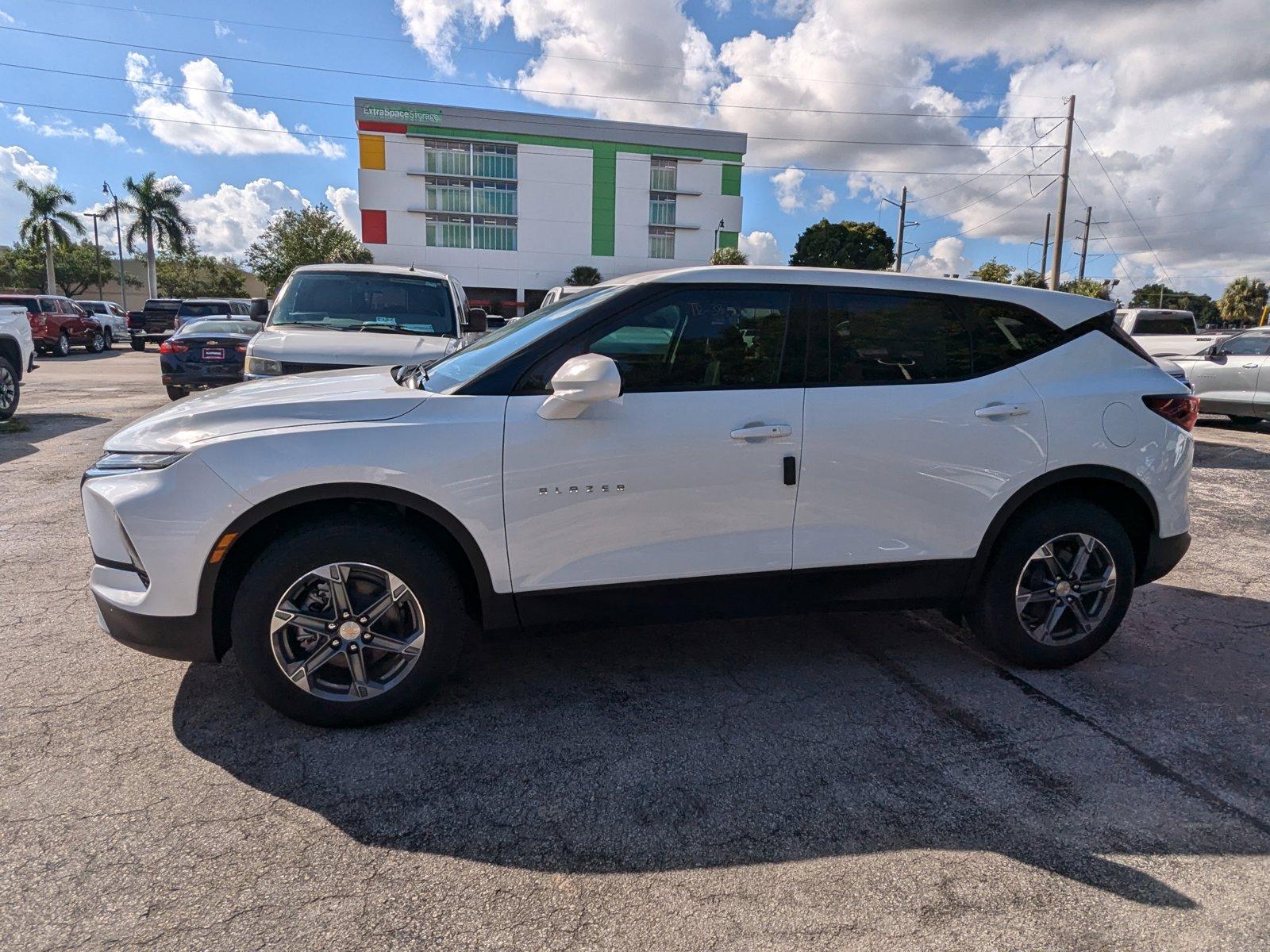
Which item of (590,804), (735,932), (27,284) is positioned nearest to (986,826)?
(735,932)

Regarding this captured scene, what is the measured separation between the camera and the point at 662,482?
3139mm

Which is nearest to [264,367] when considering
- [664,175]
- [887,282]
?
[887,282]

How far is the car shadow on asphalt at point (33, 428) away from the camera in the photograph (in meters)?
8.65

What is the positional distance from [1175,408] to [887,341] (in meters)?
1.44

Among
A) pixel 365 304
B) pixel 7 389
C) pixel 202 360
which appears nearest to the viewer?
pixel 365 304

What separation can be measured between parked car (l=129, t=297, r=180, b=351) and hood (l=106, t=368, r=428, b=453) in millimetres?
29775

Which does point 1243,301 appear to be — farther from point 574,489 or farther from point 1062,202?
point 574,489

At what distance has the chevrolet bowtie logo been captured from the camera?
3057 millimetres

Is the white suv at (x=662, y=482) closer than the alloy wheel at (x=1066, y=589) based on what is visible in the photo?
Yes

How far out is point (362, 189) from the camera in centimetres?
4747

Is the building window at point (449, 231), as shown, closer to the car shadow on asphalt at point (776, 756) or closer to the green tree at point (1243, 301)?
the car shadow on asphalt at point (776, 756)

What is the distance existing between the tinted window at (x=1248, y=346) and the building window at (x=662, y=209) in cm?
4151

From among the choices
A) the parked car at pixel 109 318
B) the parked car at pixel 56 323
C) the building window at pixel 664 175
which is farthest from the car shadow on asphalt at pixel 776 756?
the building window at pixel 664 175

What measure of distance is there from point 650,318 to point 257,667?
6.57 ft
